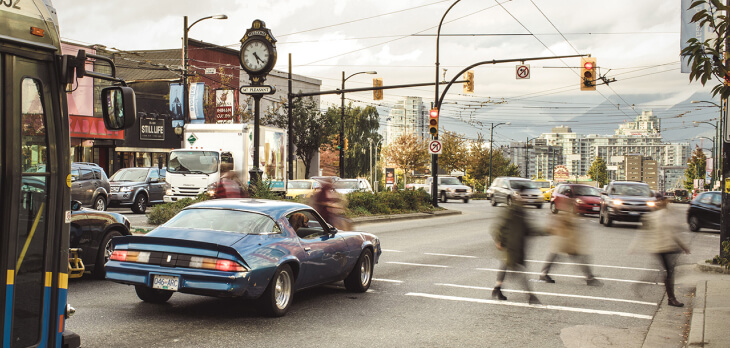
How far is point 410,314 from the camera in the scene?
908cm

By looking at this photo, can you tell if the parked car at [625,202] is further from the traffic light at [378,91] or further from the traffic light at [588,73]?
the traffic light at [378,91]

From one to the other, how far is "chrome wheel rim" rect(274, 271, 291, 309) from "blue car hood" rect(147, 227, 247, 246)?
26.7 inches

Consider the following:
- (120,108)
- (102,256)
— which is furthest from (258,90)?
(120,108)

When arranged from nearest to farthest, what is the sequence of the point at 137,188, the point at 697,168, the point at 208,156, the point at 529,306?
the point at 529,306 < the point at 137,188 < the point at 208,156 < the point at 697,168

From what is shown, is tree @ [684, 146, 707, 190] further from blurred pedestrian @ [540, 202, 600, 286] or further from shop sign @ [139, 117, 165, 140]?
blurred pedestrian @ [540, 202, 600, 286]

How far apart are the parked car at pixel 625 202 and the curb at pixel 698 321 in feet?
47.0

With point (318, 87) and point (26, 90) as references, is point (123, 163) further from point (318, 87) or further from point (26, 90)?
point (26, 90)

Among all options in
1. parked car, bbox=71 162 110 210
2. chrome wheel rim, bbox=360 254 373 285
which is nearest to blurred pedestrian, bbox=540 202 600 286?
chrome wheel rim, bbox=360 254 373 285


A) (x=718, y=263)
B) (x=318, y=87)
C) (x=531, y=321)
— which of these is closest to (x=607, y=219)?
(x=718, y=263)

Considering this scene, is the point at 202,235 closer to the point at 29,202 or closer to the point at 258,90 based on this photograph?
the point at 29,202

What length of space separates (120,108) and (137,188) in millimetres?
21786

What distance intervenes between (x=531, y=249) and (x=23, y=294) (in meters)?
14.3

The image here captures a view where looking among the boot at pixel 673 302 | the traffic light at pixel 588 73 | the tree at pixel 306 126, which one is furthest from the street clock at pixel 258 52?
the tree at pixel 306 126

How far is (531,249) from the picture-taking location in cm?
1753
